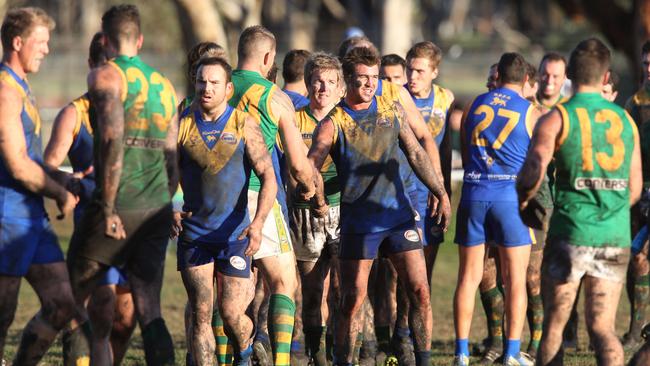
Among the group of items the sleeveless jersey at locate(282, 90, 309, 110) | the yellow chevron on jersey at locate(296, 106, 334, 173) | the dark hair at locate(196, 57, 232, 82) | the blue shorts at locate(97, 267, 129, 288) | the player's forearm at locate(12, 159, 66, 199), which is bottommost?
the blue shorts at locate(97, 267, 129, 288)

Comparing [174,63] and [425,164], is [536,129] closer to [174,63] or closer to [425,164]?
[425,164]

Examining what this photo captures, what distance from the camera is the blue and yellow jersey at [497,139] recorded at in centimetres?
966

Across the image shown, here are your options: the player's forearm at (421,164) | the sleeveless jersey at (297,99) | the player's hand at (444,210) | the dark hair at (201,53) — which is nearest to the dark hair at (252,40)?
the dark hair at (201,53)

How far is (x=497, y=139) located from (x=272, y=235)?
2.11 meters

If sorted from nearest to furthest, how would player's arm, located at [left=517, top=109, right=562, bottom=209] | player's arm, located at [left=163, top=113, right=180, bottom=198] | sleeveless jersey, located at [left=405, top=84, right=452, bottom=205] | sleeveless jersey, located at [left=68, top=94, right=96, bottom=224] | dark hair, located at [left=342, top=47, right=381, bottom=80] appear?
player's arm, located at [left=517, top=109, right=562, bottom=209], player's arm, located at [left=163, top=113, right=180, bottom=198], sleeveless jersey, located at [left=68, top=94, right=96, bottom=224], dark hair, located at [left=342, top=47, right=381, bottom=80], sleeveless jersey, located at [left=405, top=84, right=452, bottom=205]

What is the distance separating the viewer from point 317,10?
1870 inches

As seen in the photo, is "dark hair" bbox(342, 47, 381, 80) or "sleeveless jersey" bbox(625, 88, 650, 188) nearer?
"dark hair" bbox(342, 47, 381, 80)

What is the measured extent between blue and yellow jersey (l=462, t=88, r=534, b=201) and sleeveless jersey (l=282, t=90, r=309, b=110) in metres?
1.36

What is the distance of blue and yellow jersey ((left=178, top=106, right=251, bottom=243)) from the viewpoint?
820cm

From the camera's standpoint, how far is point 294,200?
388 inches

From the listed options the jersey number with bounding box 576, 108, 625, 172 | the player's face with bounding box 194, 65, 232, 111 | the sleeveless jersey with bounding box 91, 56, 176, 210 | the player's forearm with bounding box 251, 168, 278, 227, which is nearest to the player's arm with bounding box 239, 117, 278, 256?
the player's forearm with bounding box 251, 168, 278, 227

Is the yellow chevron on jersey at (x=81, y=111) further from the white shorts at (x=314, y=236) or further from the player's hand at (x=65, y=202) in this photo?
the white shorts at (x=314, y=236)

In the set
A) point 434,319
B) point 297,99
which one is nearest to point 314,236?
point 297,99

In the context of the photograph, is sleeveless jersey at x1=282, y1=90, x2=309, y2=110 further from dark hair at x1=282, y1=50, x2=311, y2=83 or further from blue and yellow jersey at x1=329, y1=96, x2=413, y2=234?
blue and yellow jersey at x1=329, y1=96, x2=413, y2=234
